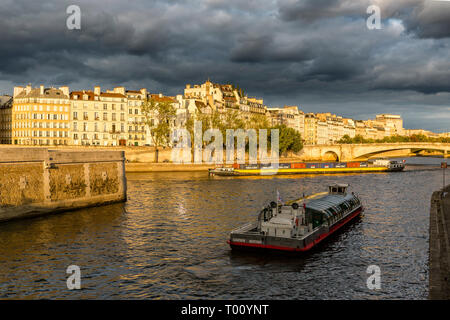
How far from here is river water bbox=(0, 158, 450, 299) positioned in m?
17.4

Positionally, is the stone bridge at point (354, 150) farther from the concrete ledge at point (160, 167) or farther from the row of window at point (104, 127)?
the row of window at point (104, 127)

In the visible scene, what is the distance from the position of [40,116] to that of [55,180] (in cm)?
7407

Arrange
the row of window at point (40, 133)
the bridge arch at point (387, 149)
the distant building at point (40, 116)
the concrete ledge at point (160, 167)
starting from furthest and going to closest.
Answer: the bridge arch at point (387, 149) → the distant building at point (40, 116) → the row of window at point (40, 133) → the concrete ledge at point (160, 167)

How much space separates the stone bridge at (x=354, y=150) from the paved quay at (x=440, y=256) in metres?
98.4

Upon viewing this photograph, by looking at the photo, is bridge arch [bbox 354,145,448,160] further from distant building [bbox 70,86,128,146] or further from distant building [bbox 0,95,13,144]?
distant building [bbox 0,95,13,144]

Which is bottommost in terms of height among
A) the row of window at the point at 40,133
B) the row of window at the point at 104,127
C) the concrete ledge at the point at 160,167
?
the concrete ledge at the point at 160,167

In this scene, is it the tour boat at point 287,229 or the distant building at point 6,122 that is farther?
the distant building at point 6,122

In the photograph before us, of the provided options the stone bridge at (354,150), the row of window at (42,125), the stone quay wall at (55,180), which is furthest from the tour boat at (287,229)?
the stone bridge at (354,150)

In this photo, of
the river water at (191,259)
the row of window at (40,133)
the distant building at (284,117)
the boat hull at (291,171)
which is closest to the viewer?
the river water at (191,259)

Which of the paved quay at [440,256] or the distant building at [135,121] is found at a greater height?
the distant building at [135,121]

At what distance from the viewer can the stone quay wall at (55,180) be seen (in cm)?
3048

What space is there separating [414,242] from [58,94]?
97209 millimetres

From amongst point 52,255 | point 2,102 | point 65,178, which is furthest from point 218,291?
point 2,102
